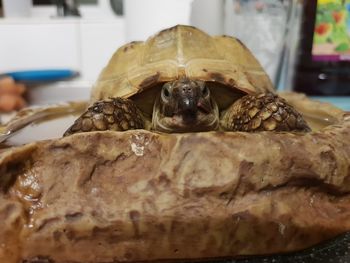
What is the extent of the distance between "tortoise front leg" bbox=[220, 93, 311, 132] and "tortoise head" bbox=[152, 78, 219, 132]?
0.03m

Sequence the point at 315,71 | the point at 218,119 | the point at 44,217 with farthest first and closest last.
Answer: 1. the point at 315,71
2. the point at 218,119
3. the point at 44,217

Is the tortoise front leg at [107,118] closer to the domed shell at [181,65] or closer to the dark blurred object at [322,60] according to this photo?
the domed shell at [181,65]

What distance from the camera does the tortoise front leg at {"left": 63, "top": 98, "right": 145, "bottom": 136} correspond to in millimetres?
453

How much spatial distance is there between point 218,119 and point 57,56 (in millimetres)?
709

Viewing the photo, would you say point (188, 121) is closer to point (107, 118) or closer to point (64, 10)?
point (107, 118)

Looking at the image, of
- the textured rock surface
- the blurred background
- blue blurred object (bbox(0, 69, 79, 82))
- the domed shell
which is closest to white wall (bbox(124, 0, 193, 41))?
the blurred background

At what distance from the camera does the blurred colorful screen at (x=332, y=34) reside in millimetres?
860

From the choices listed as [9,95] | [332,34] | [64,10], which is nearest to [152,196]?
[332,34]

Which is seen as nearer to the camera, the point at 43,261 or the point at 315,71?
the point at 43,261

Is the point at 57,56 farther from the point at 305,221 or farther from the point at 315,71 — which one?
the point at 305,221

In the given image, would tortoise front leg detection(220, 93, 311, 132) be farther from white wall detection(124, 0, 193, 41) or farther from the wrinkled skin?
white wall detection(124, 0, 193, 41)

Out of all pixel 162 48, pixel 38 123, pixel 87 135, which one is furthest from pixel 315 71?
pixel 87 135

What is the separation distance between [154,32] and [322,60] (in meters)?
0.32

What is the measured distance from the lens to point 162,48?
583 millimetres
